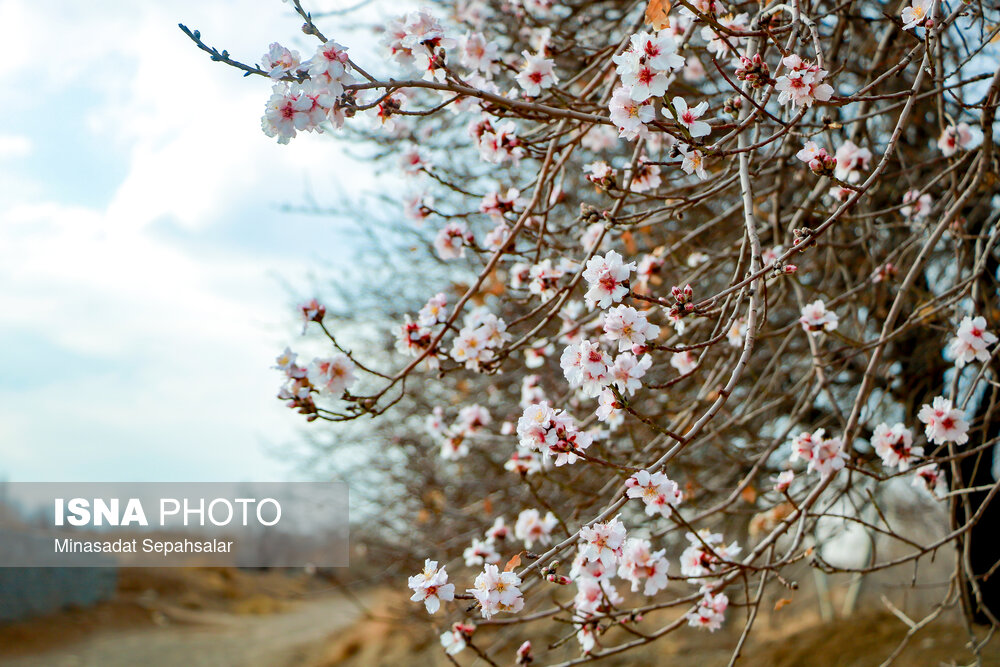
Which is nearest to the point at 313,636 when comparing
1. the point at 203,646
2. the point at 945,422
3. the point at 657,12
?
the point at 203,646

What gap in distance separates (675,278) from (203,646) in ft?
32.6

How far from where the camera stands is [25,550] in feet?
36.3

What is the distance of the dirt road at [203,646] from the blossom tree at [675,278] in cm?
628

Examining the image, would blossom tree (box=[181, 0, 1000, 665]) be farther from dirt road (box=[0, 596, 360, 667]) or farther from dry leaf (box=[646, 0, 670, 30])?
dirt road (box=[0, 596, 360, 667])

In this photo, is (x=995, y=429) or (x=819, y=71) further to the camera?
(x=995, y=429)

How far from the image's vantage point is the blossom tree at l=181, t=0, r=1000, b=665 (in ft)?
5.17

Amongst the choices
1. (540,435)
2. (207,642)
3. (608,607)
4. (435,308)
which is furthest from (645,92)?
(207,642)

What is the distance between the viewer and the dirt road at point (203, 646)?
9516 millimetres

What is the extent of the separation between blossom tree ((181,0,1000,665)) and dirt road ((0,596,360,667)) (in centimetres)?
628

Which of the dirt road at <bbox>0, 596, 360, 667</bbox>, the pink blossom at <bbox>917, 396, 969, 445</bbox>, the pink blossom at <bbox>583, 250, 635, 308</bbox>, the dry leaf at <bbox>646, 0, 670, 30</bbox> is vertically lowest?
the pink blossom at <bbox>917, 396, 969, 445</bbox>

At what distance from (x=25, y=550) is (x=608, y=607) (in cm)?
1175

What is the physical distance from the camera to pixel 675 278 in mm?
3551

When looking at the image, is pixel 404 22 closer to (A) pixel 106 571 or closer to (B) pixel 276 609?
(A) pixel 106 571

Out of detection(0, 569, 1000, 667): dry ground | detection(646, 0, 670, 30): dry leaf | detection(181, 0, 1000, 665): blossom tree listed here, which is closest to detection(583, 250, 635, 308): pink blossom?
detection(181, 0, 1000, 665): blossom tree
